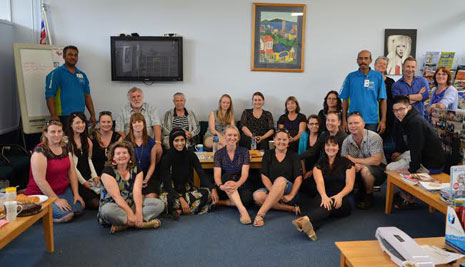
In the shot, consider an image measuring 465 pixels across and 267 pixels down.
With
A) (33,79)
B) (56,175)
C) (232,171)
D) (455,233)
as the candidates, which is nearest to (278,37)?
(232,171)

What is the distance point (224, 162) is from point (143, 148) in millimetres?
854

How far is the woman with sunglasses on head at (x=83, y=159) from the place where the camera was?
363 centimetres

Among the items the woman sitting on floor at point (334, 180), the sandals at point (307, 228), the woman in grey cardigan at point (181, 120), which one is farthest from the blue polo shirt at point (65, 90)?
the sandals at point (307, 228)

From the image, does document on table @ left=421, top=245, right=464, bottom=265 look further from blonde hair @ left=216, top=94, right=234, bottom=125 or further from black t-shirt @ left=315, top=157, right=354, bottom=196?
blonde hair @ left=216, top=94, right=234, bottom=125

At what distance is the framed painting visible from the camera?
538 centimetres

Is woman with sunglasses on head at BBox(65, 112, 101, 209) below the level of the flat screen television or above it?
below

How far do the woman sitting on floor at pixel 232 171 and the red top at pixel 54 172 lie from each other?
1367mm

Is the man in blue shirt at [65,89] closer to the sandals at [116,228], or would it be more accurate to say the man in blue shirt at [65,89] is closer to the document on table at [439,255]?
the sandals at [116,228]

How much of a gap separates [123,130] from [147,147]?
3.09 feet

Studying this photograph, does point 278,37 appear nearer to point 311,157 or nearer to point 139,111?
point 311,157

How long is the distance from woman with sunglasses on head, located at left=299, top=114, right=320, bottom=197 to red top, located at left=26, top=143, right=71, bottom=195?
2356 mm

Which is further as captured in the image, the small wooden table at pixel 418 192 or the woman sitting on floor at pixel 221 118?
the woman sitting on floor at pixel 221 118

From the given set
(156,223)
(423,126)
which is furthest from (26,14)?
(423,126)

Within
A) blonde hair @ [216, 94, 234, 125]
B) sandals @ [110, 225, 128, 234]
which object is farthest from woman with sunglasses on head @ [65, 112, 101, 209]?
blonde hair @ [216, 94, 234, 125]
